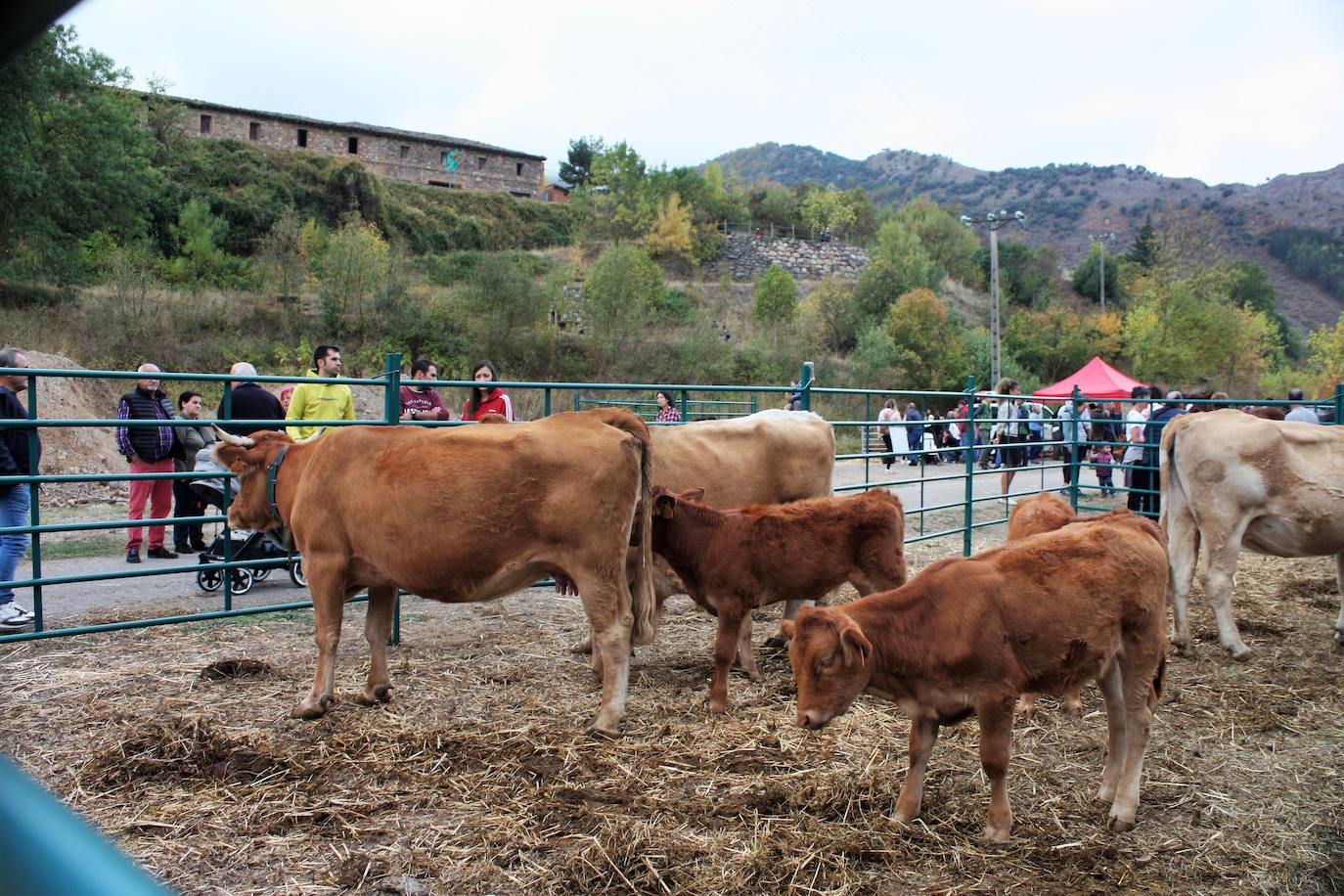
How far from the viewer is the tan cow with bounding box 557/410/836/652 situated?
7.46 m

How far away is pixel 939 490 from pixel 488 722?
14738 millimetres

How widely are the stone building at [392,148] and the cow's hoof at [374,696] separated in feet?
171

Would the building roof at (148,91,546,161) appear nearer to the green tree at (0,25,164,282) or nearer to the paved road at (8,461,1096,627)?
the green tree at (0,25,164,282)

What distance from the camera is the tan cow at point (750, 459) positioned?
7.46 meters

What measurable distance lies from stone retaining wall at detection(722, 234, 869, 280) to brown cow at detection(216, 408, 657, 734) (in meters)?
57.6

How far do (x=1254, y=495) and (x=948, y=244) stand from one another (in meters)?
69.2

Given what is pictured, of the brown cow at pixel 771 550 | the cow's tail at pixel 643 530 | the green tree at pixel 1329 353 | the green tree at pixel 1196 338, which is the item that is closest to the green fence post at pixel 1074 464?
the brown cow at pixel 771 550

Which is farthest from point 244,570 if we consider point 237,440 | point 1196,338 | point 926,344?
point 1196,338

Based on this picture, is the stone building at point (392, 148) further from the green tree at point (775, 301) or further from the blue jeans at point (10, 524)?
the blue jeans at point (10, 524)

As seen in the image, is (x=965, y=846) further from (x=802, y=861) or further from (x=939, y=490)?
(x=939, y=490)

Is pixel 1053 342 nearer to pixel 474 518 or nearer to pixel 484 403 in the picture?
pixel 484 403

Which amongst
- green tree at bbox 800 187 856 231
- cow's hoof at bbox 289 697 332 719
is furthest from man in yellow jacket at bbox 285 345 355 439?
green tree at bbox 800 187 856 231

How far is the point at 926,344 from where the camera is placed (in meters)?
46.9

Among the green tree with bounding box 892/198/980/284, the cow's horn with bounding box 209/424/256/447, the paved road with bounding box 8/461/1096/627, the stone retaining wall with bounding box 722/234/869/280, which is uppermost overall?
the green tree with bounding box 892/198/980/284
